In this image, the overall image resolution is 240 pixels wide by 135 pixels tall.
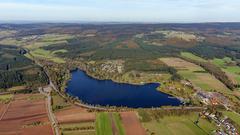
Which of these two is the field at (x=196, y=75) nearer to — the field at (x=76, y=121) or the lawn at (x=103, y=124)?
the lawn at (x=103, y=124)

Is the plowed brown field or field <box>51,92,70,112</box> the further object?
field <box>51,92,70,112</box>

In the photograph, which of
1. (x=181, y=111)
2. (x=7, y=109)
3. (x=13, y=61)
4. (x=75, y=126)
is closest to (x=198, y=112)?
(x=181, y=111)

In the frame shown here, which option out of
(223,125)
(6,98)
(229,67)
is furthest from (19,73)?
(229,67)

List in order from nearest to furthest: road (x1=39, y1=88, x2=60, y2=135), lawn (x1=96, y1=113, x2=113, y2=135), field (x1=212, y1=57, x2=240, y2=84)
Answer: lawn (x1=96, y1=113, x2=113, y2=135) → road (x1=39, y1=88, x2=60, y2=135) → field (x1=212, y1=57, x2=240, y2=84)

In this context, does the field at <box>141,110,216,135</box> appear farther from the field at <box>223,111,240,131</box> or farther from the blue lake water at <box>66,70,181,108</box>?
the blue lake water at <box>66,70,181,108</box>

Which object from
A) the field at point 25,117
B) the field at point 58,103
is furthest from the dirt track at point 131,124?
the field at point 25,117

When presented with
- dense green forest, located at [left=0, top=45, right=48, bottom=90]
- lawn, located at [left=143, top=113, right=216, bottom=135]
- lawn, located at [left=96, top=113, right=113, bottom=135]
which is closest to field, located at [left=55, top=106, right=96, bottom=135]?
lawn, located at [left=96, top=113, right=113, bottom=135]
